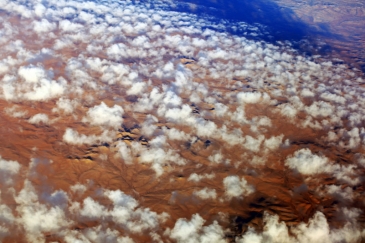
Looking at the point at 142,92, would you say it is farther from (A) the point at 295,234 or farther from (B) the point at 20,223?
(A) the point at 295,234

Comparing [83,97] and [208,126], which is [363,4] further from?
[83,97]

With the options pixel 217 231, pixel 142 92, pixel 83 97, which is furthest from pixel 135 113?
pixel 217 231

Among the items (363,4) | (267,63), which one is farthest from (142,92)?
(363,4)

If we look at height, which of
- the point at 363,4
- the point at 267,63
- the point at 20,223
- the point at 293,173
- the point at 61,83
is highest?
the point at 363,4

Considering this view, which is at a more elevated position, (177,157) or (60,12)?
(60,12)

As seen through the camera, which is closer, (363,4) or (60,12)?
(60,12)

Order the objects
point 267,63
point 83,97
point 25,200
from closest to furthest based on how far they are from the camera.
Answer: point 25,200 → point 83,97 → point 267,63

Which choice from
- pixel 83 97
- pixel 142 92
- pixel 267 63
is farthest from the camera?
pixel 267 63

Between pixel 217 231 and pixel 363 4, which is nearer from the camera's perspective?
pixel 217 231

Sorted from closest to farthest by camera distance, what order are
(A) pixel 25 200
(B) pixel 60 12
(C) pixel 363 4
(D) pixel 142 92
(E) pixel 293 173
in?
(A) pixel 25 200
(E) pixel 293 173
(D) pixel 142 92
(B) pixel 60 12
(C) pixel 363 4
